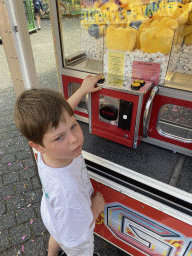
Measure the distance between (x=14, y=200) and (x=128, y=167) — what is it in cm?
143

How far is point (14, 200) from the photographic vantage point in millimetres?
1916

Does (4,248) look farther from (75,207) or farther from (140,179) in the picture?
(140,179)

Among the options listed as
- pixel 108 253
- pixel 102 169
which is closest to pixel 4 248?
pixel 108 253

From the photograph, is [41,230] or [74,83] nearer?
[74,83]

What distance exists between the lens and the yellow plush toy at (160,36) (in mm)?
880

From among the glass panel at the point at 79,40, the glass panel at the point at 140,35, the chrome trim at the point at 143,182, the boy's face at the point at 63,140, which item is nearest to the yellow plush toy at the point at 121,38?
the glass panel at the point at 140,35

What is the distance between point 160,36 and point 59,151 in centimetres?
68

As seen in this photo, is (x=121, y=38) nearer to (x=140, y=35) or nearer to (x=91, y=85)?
(x=140, y=35)

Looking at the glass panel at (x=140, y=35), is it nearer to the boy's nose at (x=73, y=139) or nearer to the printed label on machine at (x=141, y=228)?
the boy's nose at (x=73, y=139)

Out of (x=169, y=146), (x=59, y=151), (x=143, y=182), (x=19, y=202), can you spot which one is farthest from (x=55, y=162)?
(x=19, y=202)

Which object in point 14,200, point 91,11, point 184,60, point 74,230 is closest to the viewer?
point 74,230

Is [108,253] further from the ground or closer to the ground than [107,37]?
closer to the ground

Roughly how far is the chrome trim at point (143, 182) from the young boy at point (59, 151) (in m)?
0.12

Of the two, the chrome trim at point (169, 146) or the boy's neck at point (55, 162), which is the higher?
the boy's neck at point (55, 162)
